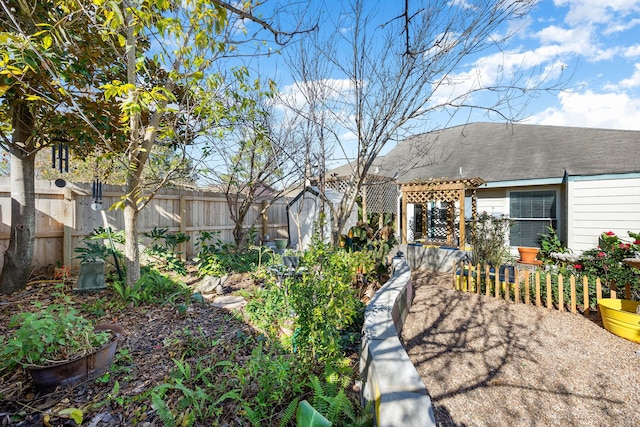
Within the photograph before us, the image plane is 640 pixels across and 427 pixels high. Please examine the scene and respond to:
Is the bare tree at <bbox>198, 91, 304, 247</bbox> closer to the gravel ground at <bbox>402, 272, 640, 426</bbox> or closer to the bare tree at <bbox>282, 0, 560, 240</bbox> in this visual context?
the bare tree at <bbox>282, 0, 560, 240</bbox>

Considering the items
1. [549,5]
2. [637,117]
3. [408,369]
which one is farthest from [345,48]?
[637,117]

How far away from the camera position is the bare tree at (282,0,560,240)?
3666 mm

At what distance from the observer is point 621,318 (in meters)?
3.68

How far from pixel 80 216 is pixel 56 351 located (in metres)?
3.98

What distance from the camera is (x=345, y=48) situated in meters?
4.18

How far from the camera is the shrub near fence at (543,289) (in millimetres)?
4477

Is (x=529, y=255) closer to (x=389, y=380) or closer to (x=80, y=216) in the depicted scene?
(x=389, y=380)

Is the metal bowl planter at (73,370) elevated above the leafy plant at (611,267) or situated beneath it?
situated beneath

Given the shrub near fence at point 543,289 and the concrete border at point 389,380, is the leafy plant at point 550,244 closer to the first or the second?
the shrub near fence at point 543,289

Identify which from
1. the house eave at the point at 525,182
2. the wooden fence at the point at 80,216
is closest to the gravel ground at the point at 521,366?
the house eave at the point at 525,182

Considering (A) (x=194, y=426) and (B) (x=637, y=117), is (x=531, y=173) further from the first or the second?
(A) (x=194, y=426)

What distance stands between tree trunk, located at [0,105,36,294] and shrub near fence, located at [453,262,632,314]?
7056mm

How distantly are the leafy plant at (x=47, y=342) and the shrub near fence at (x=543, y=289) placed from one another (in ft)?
18.3

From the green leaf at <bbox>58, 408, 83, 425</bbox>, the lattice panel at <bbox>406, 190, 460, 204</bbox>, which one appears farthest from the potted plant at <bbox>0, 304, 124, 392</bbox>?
the lattice panel at <bbox>406, 190, 460, 204</bbox>
